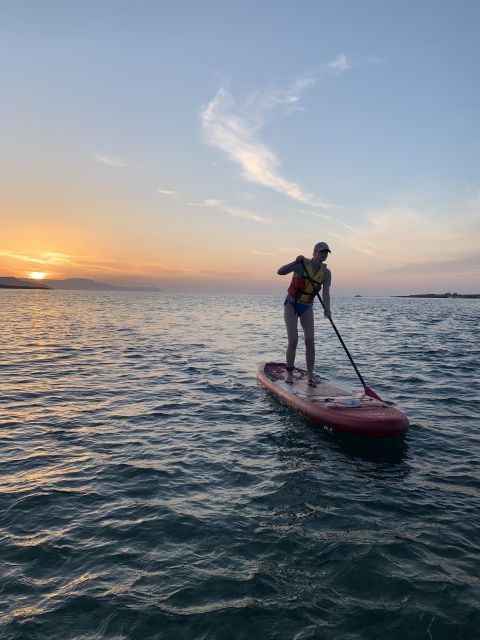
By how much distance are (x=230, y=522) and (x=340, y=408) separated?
409cm

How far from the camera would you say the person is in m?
10.2

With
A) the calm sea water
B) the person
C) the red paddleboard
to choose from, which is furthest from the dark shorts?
Result: the calm sea water

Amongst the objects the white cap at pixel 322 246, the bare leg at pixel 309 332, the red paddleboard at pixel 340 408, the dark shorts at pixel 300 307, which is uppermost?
the white cap at pixel 322 246

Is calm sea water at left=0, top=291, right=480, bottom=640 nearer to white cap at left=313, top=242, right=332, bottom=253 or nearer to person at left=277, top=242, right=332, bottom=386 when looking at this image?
person at left=277, top=242, right=332, bottom=386

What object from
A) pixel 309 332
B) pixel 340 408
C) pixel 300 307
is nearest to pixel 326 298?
pixel 300 307

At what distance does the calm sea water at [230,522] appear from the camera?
12.0 ft

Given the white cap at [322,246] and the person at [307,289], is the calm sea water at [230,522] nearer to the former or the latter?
the person at [307,289]

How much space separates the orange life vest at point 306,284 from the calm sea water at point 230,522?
2810 mm

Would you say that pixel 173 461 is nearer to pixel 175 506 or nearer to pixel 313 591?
pixel 175 506

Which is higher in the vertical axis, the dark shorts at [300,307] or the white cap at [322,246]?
the white cap at [322,246]

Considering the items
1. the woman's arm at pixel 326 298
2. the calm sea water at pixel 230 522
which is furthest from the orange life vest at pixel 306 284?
the calm sea water at pixel 230 522

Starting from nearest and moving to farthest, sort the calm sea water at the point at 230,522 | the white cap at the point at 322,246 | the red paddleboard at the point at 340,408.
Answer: the calm sea water at the point at 230,522 < the red paddleboard at the point at 340,408 < the white cap at the point at 322,246

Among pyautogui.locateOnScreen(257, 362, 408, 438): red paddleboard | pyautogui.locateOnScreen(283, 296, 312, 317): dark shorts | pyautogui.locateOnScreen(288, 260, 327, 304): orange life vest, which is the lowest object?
pyautogui.locateOnScreen(257, 362, 408, 438): red paddleboard

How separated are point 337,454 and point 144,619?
4.63m
